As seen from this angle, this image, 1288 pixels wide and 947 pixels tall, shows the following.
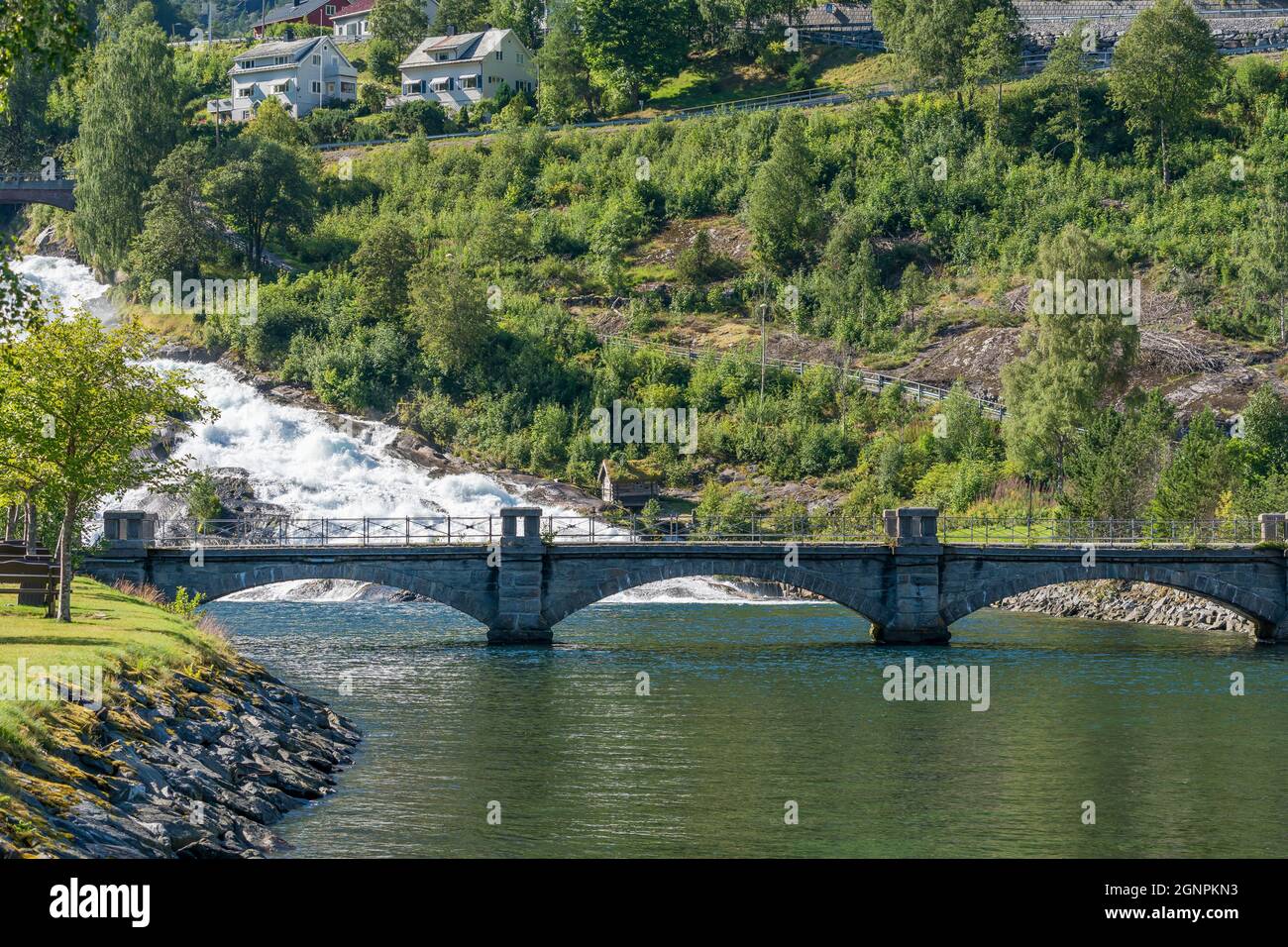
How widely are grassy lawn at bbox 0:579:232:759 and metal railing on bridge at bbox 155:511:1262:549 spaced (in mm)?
16434

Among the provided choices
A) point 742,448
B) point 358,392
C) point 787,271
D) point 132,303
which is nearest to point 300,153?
point 132,303

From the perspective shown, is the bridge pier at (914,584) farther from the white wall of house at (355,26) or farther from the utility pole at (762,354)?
the white wall of house at (355,26)

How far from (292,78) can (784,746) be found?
133 m

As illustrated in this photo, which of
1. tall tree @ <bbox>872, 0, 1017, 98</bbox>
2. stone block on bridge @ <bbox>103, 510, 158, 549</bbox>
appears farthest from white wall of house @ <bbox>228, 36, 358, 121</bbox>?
stone block on bridge @ <bbox>103, 510, 158, 549</bbox>

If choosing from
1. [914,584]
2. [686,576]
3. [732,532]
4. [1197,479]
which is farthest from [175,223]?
[1197,479]

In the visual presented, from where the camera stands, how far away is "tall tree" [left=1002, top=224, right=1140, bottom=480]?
90.1 metres

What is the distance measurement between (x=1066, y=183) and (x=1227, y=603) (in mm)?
59780

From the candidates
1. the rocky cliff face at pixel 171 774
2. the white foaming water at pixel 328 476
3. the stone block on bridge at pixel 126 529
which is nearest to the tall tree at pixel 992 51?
the white foaming water at pixel 328 476

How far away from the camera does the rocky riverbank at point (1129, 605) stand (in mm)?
77688

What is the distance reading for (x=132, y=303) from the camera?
127 m

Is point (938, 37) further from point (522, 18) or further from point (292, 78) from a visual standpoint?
point (292, 78)

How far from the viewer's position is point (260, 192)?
12319 centimetres

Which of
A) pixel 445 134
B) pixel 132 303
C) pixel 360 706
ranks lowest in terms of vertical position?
pixel 360 706
